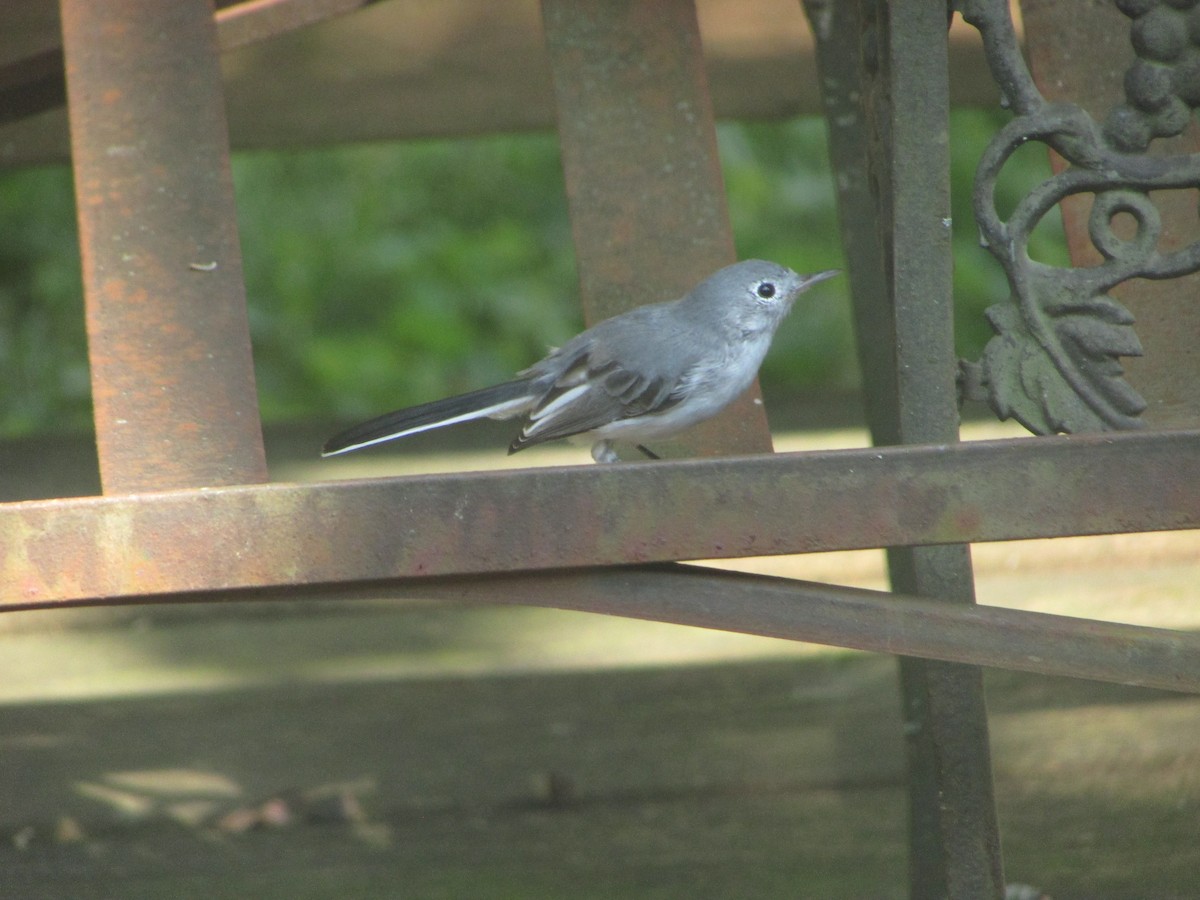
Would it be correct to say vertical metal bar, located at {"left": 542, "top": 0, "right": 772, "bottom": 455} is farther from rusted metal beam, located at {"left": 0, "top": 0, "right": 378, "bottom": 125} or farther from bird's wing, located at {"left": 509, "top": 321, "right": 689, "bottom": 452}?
rusted metal beam, located at {"left": 0, "top": 0, "right": 378, "bottom": 125}

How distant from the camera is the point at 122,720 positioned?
3676mm

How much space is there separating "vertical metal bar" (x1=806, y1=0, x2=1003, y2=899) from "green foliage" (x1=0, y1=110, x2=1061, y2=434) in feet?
14.2

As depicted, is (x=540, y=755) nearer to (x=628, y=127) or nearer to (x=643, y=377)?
(x=643, y=377)

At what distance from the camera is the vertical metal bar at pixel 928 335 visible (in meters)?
1.99

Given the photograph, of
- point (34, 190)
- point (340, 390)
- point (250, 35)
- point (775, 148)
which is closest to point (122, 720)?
point (250, 35)

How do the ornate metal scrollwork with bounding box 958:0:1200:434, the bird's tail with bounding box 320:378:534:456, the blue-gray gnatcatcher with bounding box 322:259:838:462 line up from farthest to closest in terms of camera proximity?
the blue-gray gnatcatcher with bounding box 322:259:838:462
the bird's tail with bounding box 320:378:534:456
the ornate metal scrollwork with bounding box 958:0:1200:434

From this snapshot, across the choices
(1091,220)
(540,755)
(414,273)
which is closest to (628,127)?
(1091,220)

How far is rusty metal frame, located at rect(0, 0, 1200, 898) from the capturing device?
5.66ft

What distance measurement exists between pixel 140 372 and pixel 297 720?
206 centimetres

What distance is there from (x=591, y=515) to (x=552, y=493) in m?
0.06

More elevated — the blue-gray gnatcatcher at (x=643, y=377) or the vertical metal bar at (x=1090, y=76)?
the vertical metal bar at (x=1090, y=76)

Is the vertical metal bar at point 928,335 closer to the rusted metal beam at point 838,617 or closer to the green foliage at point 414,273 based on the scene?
the rusted metal beam at point 838,617

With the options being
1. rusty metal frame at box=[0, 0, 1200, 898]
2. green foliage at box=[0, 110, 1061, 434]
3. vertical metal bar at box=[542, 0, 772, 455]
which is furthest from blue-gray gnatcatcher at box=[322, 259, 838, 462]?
green foliage at box=[0, 110, 1061, 434]

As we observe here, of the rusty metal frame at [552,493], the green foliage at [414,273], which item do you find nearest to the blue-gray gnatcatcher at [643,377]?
the rusty metal frame at [552,493]
